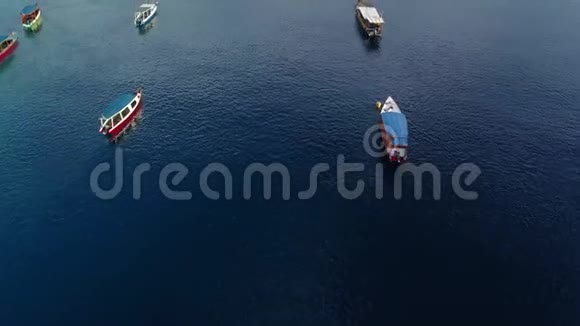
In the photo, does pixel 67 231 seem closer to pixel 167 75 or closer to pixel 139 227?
pixel 139 227

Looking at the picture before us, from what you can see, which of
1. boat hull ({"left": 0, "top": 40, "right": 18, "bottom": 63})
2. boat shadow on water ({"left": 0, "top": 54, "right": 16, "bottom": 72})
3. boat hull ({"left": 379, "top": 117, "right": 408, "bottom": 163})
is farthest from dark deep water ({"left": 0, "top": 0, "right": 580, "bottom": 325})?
boat hull ({"left": 0, "top": 40, "right": 18, "bottom": 63})

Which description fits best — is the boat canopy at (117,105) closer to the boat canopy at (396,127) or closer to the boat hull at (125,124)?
the boat hull at (125,124)

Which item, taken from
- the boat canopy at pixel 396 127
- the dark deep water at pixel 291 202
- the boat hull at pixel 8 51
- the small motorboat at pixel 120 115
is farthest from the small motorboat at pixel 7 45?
the boat canopy at pixel 396 127

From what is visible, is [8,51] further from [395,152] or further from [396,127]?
[395,152]

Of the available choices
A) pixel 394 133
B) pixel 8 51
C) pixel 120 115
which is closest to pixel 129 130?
pixel 120 115

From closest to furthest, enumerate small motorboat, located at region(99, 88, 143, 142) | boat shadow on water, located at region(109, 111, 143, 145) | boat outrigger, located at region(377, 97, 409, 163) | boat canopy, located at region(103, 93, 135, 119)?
boat outrigger, located at region(377, 97, 409, 163), small motorboat, located at region(99, 88, 143, 142), boat shadow on water, located at region(109, 111, 143, 145), boat canopy, located at region(103, 93, 135, 119)

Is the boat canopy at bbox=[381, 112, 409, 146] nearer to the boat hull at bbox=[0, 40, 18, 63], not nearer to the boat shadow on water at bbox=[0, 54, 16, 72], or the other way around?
the boat shadow on water at bbox=[0, 54, 16, 72]
